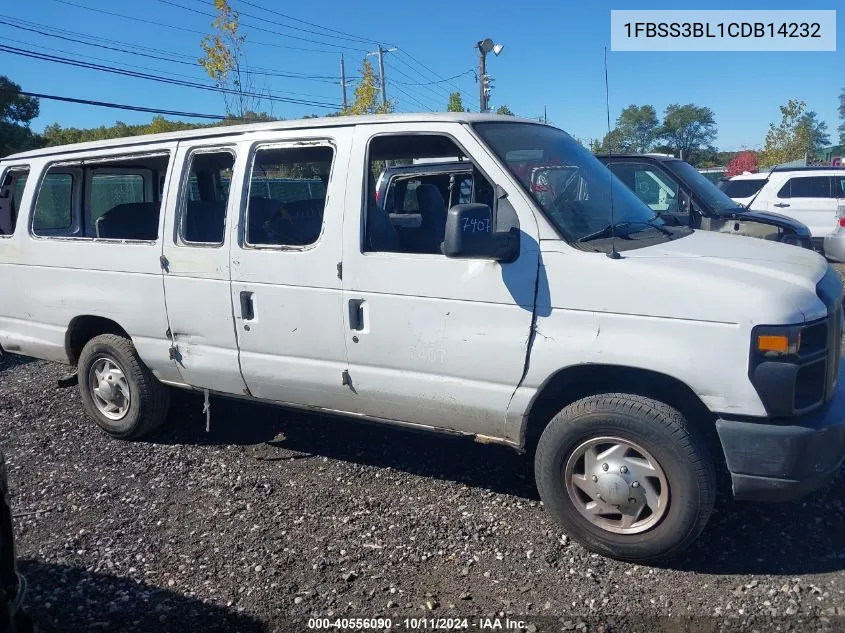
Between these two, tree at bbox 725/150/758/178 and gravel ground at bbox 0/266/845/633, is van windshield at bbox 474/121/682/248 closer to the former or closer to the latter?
gravel ground at bbox 0/266/845/633

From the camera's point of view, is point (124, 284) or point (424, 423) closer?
point (424, 423)

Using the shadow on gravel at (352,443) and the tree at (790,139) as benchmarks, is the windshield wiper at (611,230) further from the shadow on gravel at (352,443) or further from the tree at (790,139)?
the tree at (790,139)

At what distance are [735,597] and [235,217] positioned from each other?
11.1 feet

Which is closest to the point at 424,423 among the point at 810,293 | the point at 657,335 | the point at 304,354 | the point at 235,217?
the point at 304,354

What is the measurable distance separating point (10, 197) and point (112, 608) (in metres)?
3.81

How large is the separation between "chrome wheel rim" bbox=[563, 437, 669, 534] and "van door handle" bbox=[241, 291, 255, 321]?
209 cm

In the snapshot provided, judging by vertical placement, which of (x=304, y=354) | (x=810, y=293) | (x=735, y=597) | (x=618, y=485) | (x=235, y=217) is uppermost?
(x=235, y=217)

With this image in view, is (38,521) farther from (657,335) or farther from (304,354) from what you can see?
(657,335)

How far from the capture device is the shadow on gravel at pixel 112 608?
3.11 m

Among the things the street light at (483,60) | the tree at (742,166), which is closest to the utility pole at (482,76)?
the street light at (483,60)

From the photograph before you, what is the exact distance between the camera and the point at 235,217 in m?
4.39

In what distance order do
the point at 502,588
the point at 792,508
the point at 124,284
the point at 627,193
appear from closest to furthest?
1. the point at 502,588
2. the point at 792,508
3. the point at 627,193
4. the point at 124,284

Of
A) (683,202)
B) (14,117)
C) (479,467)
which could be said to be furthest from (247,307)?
(14,117)

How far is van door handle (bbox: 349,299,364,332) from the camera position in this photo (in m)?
4.00
